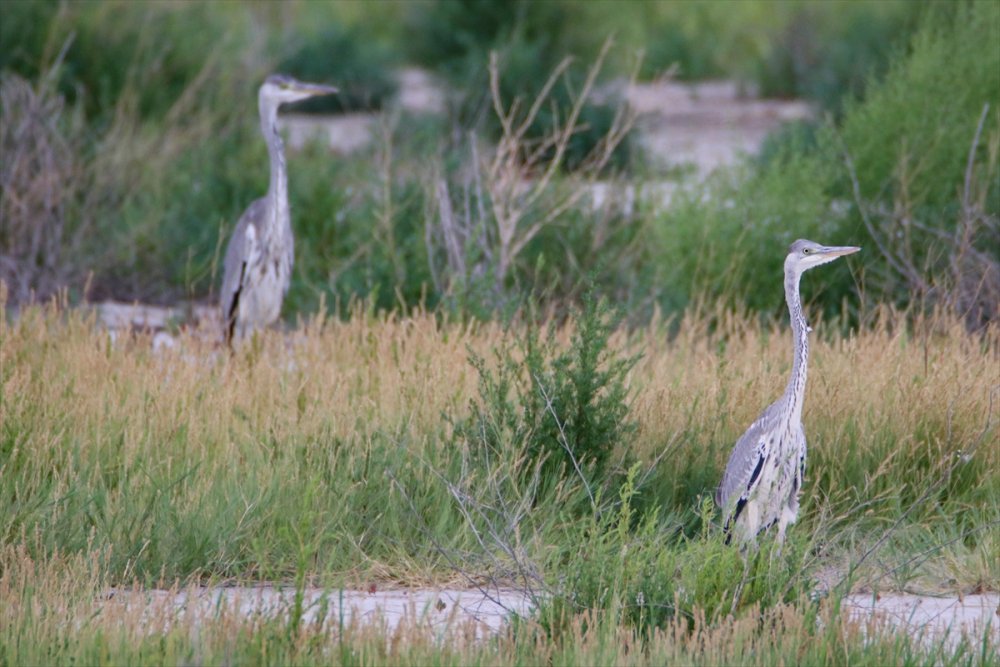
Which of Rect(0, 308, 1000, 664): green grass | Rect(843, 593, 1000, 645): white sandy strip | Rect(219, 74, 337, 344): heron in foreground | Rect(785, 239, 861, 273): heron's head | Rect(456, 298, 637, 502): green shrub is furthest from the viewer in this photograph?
Rect(219, 74, 337, 344): heron in foreground

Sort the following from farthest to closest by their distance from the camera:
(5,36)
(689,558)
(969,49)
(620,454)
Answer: (5,36) < (969,49) < (620,454) < (689,558)

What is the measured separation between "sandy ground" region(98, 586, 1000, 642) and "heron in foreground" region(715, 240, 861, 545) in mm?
390

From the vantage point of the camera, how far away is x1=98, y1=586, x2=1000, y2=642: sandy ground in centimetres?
393

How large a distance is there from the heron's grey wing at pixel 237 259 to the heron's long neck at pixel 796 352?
403 cm

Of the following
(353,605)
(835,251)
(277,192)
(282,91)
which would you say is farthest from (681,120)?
(353,605)

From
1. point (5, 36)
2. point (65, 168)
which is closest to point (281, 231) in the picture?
point (65, 168)

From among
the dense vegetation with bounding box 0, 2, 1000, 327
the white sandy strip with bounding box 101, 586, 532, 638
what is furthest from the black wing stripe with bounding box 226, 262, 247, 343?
the white sandy strip with bounding box 101, 586, 532, 638

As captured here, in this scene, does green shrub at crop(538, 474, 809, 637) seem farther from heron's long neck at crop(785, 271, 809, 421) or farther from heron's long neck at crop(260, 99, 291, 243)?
heron's long neck at crop(260, 99, 291, 243)

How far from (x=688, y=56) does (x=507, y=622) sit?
21.2 metres

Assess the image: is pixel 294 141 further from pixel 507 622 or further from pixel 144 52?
pixel 507 622

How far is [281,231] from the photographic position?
827cm

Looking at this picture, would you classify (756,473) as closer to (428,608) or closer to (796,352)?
(796,352)

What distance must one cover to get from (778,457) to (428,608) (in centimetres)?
135

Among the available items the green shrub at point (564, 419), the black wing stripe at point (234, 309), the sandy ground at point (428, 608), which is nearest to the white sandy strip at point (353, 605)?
the sandy ground at point (428, 608)
